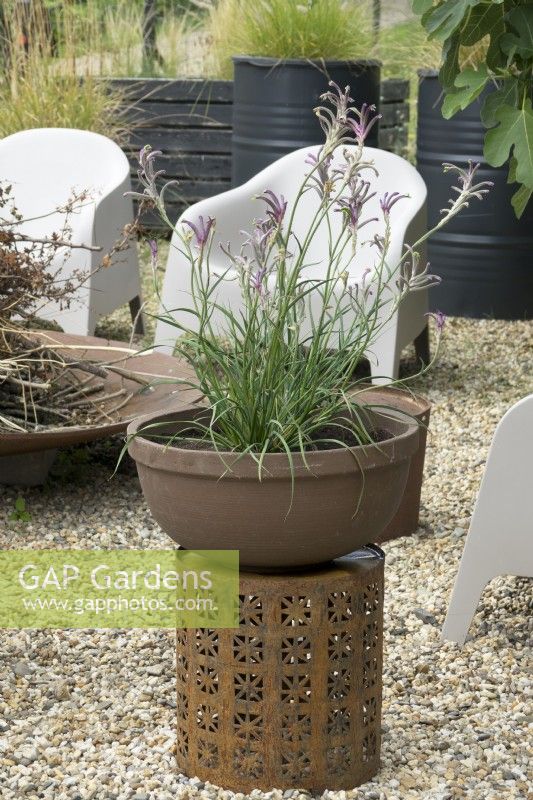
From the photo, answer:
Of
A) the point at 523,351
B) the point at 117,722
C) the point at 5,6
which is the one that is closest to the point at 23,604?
the point at 117,722

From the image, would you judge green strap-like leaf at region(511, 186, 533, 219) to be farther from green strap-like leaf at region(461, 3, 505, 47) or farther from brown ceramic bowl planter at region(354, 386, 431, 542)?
brown ceramic bowl planter at region(354, 386, 431, 542)

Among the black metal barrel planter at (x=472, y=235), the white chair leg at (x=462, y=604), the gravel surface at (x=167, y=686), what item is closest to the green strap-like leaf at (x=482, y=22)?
the white chair leg at (x=462, y=604)

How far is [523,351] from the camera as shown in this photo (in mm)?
5043

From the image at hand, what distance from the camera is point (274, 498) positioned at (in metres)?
1.69

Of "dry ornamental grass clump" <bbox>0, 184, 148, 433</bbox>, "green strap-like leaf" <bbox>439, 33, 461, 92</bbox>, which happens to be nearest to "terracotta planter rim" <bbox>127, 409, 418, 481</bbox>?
"green strap-like leaf" <bbox>439, 33, 461, 92</bbox>

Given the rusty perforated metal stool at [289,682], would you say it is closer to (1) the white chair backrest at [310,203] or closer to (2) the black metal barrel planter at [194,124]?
(1) the white chair backrest at [310,203]

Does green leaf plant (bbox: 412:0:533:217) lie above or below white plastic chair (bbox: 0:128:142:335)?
above

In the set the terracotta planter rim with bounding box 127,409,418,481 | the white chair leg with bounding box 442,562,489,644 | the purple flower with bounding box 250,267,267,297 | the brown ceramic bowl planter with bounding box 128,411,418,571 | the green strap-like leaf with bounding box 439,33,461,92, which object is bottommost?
the white chair leg with bounding box 442,562,489,644

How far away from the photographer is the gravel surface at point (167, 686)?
75.3 inches

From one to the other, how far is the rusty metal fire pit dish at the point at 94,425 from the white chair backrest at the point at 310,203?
756mm

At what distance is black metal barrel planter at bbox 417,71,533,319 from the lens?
527cm

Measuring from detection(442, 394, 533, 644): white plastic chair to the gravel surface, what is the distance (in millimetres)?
164

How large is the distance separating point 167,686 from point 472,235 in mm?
3539

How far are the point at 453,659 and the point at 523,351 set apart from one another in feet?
9.35
